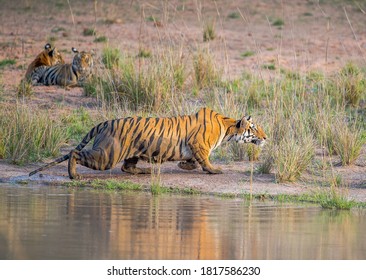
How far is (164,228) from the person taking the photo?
29.6ft

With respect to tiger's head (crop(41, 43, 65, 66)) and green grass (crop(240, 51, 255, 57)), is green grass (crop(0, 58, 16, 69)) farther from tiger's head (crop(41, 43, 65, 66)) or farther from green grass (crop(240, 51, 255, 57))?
green grass (crop(240, 51, 255, 57))

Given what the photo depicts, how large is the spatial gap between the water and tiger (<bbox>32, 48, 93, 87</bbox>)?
735 centimetres

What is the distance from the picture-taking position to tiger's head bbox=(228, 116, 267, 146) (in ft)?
42.2

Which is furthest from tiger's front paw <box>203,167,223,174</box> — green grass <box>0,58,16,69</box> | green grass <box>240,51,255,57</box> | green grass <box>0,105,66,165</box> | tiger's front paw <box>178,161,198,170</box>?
green grass <box>240,51,255,57</box>

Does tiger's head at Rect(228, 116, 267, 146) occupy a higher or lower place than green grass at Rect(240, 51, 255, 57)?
lower

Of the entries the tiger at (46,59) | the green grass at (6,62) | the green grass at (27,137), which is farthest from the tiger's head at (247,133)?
the green grass at (6,62)

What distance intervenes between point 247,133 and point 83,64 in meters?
6.54

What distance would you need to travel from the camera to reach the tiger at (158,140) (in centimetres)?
1209

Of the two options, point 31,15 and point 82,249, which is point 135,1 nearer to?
point 31,15

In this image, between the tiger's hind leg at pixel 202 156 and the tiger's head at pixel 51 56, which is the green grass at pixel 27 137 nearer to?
the tiger's hind leg at pixel 202 156

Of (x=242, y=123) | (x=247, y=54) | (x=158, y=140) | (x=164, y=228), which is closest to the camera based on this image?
(x=164, y=228)

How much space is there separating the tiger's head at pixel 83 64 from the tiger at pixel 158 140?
20.4ft

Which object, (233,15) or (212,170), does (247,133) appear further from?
(233,15)

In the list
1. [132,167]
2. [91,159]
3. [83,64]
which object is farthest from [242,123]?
[83,64]
